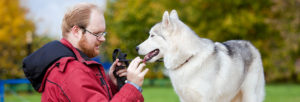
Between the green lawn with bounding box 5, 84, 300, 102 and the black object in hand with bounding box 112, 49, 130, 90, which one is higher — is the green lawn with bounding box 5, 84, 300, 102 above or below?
below

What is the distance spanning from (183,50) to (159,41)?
0.33 meters

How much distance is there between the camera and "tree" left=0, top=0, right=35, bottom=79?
1688 centimetres

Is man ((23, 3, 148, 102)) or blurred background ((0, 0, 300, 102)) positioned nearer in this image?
man ((23, 3, 148, 102))

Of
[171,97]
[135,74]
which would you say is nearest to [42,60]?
[135,74]

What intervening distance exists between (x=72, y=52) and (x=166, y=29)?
209 centimetres

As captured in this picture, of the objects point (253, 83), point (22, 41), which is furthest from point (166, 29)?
point (22, 41)

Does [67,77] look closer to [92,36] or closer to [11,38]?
[92,36]

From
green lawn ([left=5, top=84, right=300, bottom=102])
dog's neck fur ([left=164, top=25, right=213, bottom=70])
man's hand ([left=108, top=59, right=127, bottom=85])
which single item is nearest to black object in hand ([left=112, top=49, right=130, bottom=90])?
man's hand ([left=108, top=59, right=127, bottom=85])

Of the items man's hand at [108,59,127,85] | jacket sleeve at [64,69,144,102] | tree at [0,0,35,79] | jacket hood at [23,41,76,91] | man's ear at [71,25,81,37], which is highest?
man's ear at [71,25,81,37]

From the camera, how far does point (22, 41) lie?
17.5m

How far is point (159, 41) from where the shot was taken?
4051 mm

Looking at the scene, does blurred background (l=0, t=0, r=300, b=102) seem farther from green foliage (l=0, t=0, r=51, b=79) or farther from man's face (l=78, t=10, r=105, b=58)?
man's face (l=78, t=10, r=105, b=58)

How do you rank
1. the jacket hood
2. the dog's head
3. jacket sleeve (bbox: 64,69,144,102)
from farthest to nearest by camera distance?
the dog's head, the jacket hood, jacket sleeve (bbox: 64,69,144,102)

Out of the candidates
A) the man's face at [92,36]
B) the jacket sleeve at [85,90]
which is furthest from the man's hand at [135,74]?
the man's face at [92,36]
